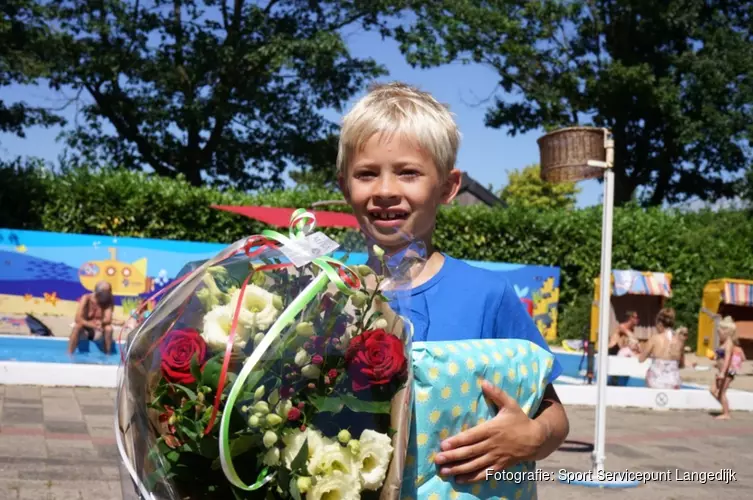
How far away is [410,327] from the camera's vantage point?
4.78 ft

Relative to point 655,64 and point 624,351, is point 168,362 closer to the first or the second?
point 624,351

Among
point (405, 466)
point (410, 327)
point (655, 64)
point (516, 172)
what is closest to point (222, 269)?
point (410, 327)

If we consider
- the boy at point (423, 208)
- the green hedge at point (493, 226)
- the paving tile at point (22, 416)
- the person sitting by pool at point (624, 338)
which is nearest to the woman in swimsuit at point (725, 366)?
the person sitting by pool at point (624, 338)

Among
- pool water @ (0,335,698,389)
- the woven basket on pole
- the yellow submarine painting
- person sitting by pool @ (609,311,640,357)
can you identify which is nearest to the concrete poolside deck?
the woven basket on pole

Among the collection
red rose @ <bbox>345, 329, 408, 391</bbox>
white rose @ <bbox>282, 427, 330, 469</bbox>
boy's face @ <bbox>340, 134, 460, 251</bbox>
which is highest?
boy's face @ <bbox>340, 134, 460, 251</bbox>

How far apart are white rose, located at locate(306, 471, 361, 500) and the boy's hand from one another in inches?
9.8

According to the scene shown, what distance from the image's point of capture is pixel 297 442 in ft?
4.24

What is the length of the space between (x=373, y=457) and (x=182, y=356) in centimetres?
33

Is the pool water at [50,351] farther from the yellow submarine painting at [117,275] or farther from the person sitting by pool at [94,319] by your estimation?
the yellow submarine painting at [117,275]

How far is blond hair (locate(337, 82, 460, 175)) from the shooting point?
180 centimetres

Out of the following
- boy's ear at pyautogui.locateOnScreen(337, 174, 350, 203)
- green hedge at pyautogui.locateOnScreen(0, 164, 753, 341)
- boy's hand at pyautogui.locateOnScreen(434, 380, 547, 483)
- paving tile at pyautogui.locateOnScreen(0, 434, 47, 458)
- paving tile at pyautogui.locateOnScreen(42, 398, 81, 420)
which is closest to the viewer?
boy's hand at pyautogui.locateOnScreen(434, 380, 547, 483)

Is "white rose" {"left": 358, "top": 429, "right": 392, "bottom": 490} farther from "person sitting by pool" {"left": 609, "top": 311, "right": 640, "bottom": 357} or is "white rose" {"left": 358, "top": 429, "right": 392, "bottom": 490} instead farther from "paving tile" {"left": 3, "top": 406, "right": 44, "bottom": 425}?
"person sitting by pool" {"left": 609, "top": 311, "right": 640, "bottom": 357}

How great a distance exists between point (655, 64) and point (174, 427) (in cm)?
2874

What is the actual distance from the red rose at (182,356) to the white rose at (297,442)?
0.57ft
